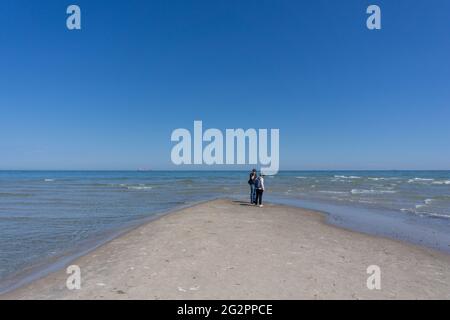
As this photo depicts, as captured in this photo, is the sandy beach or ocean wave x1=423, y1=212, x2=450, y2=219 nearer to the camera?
the sandy beach

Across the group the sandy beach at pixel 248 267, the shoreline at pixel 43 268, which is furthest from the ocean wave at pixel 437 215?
the shoreline at pixel 43 268

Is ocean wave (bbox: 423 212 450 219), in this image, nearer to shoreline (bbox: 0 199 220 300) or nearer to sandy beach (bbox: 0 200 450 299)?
sandy beach (bbox: 0 200 450 299)

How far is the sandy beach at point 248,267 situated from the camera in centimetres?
554

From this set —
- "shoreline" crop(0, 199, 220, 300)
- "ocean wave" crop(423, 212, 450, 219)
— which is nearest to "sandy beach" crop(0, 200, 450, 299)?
"shoreline" crop(0, 199, 220, 300)

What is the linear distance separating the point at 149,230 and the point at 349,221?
338 inches

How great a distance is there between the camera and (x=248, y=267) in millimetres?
6773

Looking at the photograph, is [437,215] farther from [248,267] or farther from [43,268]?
[43,268]

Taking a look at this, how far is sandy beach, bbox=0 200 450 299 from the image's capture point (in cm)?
554

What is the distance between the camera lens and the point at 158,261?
23.9ft

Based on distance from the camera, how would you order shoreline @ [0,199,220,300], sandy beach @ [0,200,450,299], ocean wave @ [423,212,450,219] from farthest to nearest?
ocean wave @ [423,212,450,219]
shoreline @ [0,199,220,300]
sandy beach @ [0,200,450,299]

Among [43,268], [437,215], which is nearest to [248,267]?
[43,268]

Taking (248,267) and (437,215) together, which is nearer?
(248,267)
